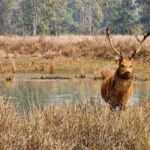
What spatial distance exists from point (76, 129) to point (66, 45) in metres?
33.5

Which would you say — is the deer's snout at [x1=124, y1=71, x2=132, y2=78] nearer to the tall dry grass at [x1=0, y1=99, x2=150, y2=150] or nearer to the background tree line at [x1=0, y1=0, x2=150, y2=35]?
the tall dry grass at [x1=0, y1=99, x2=150, y2=150]

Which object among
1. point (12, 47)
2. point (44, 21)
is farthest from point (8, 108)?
point (44, 21)

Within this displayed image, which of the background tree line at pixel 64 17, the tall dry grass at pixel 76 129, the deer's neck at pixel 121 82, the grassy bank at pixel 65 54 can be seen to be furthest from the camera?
the background tree line at pixel 64 17

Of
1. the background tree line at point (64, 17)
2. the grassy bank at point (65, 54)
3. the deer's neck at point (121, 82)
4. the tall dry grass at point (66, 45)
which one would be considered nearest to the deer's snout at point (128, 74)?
the deer's neck at point (121, 82)

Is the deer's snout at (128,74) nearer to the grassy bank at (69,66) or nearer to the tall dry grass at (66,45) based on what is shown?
the grassy bank at (69,66)

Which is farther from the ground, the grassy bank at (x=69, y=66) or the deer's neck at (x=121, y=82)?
the deer's neck at (x=121, y=82)

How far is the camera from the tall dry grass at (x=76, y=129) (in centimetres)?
812

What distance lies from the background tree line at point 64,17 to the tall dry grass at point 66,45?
32.4 metres

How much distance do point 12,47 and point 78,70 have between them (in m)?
10.5

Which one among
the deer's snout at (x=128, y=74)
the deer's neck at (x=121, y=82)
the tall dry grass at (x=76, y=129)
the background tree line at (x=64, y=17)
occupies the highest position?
the deer's snout at (x=128, y=74)

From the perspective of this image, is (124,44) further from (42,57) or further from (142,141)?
(142,141)

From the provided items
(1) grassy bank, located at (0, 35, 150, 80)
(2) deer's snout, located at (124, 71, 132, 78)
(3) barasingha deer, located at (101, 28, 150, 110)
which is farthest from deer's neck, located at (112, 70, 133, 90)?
(1) grassy bank, located at (0, 35, 150, 80)

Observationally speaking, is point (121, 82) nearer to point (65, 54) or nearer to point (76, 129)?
point (76, 129)

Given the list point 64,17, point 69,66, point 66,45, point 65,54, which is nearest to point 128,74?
point 69,66
